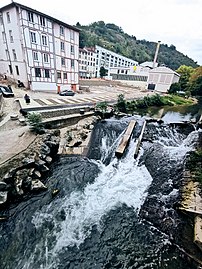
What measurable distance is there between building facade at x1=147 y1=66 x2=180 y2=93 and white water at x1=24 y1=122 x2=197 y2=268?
37.2 m

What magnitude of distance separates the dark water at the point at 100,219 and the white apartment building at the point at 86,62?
5712cm

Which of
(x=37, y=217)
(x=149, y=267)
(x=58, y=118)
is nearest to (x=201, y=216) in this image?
(x=149, y=267)

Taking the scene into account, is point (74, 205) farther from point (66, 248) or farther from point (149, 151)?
point (149, 151)

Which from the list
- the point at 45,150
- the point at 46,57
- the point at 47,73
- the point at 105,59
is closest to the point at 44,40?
the point at 46,57

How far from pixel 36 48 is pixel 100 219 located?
80.3 ft

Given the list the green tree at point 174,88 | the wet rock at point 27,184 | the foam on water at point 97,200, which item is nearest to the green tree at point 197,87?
the green tree at point 174,88

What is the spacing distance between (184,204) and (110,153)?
18.6ft

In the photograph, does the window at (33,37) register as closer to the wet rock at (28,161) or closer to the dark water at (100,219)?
the dark water at (100,219)

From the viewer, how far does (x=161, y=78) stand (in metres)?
42.8

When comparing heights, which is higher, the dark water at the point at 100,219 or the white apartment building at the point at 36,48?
the white apartment building at the point at 36,48

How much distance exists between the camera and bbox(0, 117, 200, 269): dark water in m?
5.17

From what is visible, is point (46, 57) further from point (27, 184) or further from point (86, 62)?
point (86, 62)

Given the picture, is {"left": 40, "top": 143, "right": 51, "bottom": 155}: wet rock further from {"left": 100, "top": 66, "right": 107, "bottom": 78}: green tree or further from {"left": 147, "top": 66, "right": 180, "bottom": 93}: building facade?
{"left": 100, "top": 66, "right": 107, "bottom": 78}: green tree

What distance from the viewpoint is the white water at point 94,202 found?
5773mm
